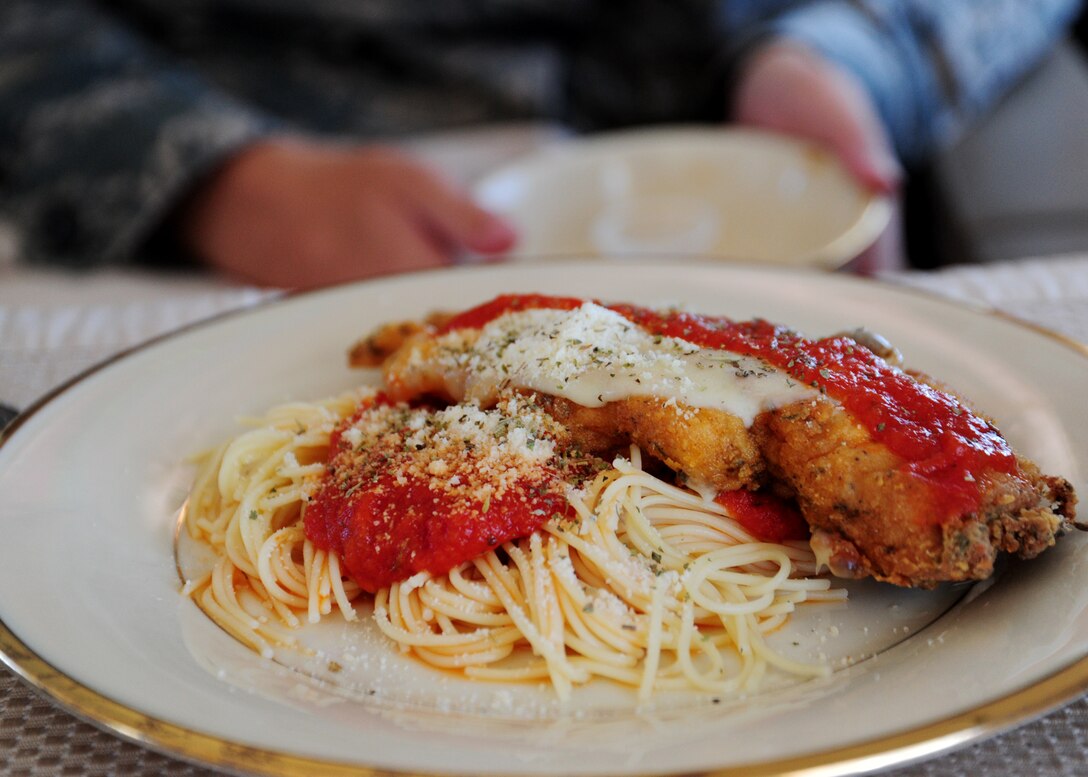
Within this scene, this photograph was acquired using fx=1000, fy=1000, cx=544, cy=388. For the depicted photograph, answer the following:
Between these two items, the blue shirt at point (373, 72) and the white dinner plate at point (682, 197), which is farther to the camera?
the blue shirt at point (373, 72)

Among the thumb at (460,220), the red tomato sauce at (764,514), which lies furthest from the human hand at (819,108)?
the red tomato sauce at (764,514)

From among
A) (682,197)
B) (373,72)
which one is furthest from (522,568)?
(373,72)

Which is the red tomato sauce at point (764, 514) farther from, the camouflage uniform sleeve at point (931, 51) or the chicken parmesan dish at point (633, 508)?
the camouflage uniform sleeve at point (931, 51)

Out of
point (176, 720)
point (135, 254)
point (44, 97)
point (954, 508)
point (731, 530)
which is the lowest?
point (135, 254)

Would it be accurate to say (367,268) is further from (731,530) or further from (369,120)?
(731,530)

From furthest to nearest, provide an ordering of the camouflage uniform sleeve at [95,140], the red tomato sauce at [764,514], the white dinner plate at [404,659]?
1. the camouflage uniform sleeve at [95,140]
2. the red tomato sauce at [764,514]
3. the white dinner plate at [404,659]

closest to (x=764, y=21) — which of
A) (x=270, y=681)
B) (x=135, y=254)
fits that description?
(x=135, y=254)
